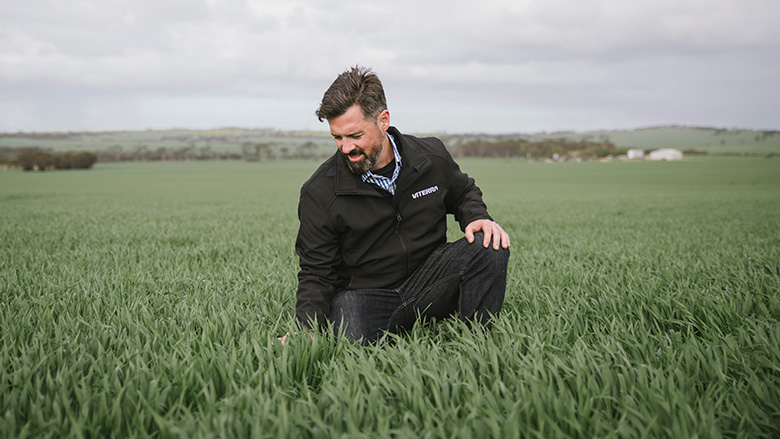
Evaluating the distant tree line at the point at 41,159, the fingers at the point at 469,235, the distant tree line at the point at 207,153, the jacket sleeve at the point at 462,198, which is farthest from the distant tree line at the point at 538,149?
the fingers at the point at 469,235

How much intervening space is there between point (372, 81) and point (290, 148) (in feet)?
312

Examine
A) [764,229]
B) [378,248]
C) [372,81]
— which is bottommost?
[764,229]

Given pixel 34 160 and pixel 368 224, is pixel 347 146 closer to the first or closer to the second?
pixel 368 224

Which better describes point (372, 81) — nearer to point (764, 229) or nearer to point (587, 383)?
point (587, 383)

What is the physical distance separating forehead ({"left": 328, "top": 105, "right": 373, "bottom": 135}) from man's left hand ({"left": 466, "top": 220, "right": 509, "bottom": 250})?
3.35 feet

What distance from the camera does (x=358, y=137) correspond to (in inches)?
121

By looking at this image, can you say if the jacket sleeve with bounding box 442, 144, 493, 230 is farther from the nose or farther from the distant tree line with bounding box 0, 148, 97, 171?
the distant tree line with bounding box 0, 148, 97, 171

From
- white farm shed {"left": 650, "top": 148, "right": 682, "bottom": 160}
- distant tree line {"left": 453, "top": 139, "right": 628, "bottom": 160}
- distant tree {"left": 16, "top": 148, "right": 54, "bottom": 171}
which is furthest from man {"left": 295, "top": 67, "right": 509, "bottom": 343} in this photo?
white farm shed {"left": 650, "top": 148, "right": 682, "bottom": 160}

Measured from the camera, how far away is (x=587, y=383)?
2.13 m

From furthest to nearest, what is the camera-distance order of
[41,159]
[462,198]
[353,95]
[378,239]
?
[41,159] < [462,198] < [378,239] < [353,95]

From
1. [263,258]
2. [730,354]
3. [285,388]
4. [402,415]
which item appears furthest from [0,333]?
[730,354]

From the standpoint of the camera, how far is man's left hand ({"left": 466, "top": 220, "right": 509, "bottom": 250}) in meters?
3.09

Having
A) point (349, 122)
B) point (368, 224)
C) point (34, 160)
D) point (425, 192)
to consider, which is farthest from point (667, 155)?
point (34, 160)

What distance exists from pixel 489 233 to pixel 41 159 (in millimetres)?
79170
